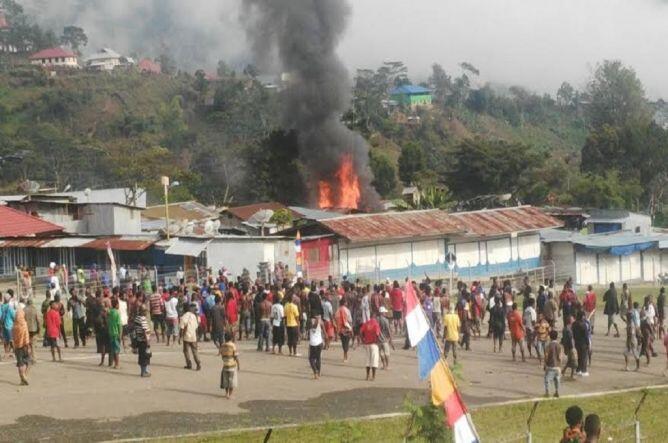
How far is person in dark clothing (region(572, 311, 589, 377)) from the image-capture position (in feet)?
69.3

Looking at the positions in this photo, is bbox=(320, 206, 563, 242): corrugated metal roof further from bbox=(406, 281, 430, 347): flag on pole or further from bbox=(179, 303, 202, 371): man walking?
bbox=(406, 281, 430, 347): flag on pole

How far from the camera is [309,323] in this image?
24078 mm

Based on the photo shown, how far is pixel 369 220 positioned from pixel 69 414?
930 inches

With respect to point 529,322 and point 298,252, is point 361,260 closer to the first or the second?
point 298,252

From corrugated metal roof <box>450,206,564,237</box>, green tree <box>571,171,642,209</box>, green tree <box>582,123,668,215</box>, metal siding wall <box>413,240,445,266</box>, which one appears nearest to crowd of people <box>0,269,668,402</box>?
metal siding wall <box>413,240,445,266</box>

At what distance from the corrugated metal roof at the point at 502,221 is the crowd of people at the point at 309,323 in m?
15.3

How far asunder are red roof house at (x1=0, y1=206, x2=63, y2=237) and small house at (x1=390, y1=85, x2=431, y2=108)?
108 meters

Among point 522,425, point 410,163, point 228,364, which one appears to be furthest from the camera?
point 410,163

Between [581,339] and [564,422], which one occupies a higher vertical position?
[581,339]

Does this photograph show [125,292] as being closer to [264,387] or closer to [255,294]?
[255,294]

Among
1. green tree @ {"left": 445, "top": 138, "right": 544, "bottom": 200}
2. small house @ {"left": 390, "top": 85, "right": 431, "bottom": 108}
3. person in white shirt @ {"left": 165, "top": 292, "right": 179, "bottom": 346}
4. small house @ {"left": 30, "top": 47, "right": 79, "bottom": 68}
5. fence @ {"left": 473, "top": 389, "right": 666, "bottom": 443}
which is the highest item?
small house @ {"left": 30, "top": 47, "right": 79, "bottom": 68}

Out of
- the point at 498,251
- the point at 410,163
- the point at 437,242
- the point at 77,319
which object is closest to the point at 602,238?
the point at 498,251

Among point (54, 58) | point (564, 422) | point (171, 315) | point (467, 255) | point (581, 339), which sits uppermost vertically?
point (54, 58)

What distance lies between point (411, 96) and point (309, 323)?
432ft
